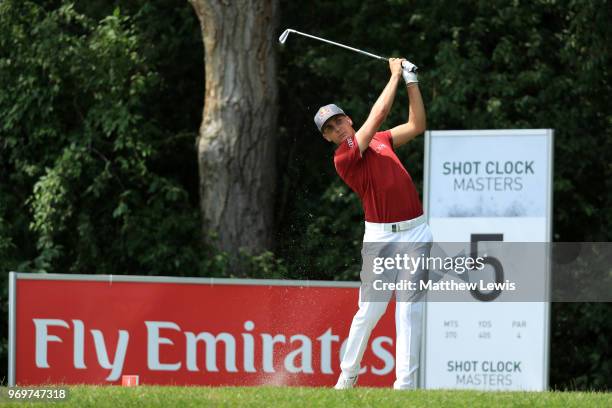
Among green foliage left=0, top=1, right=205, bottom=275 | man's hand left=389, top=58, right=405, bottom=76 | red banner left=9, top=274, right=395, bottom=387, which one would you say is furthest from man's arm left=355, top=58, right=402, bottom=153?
green foliage left=0, top=1, right=205, bottom=275

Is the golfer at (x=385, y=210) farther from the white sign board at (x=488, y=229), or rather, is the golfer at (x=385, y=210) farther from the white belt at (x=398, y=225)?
the white sign board at (x=488, y=229)

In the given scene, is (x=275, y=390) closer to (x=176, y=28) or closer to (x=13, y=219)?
(x=13, y=219)

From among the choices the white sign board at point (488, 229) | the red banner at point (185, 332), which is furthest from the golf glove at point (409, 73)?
the red banner at point (185, 332)

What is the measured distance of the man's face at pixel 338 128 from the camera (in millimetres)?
8312

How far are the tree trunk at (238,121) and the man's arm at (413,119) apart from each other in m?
5.81

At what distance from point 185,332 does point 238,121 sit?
3.91 m

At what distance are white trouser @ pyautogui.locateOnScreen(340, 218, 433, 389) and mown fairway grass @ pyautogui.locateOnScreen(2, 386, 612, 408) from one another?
387mm

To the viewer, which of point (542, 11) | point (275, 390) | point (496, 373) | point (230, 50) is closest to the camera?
point (275, 390)

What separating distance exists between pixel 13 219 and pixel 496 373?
21.5 ft

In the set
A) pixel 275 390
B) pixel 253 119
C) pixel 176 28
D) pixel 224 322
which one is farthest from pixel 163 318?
pixel 176 28

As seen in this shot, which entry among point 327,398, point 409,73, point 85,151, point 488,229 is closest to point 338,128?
point 409,73

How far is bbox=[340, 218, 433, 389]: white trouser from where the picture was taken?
8242mm

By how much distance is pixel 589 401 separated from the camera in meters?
7.60

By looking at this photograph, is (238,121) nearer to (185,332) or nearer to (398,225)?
(185,332)
